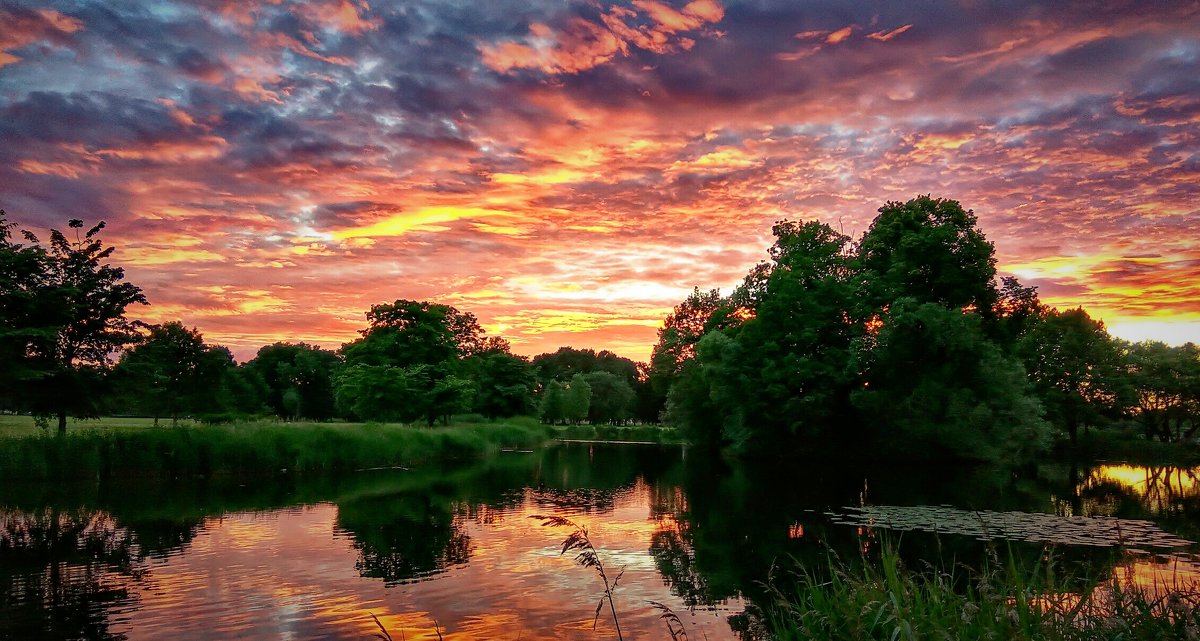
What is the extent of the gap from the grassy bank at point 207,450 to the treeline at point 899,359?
24917 millimetres

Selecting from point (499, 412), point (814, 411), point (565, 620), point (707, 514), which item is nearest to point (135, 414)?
point (499, 412)

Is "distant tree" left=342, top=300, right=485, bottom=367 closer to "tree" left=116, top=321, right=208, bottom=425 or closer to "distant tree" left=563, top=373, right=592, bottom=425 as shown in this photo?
"tree" left=116, top=321, right=208, bottom=425

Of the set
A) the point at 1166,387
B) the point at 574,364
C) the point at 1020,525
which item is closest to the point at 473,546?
the point at 1020,525

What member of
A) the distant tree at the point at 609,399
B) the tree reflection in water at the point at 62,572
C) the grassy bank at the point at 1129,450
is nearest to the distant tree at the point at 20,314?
the tree reflection in water at the point at 62,572

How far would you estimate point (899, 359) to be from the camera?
4681cm

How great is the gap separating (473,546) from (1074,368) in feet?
209

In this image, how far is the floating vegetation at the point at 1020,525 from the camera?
18.8 metres

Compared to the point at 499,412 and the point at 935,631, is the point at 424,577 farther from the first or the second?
the point at 499,412

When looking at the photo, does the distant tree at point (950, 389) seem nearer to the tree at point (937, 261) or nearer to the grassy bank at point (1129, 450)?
the tree at point (937, 261)

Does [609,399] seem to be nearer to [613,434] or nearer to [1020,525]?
[613,434]

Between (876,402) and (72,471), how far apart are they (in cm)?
4231

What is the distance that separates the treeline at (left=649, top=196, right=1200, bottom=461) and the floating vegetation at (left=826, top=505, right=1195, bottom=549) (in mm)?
22576

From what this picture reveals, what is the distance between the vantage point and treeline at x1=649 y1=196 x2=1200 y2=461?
4541 cm

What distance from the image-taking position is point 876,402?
156ft
